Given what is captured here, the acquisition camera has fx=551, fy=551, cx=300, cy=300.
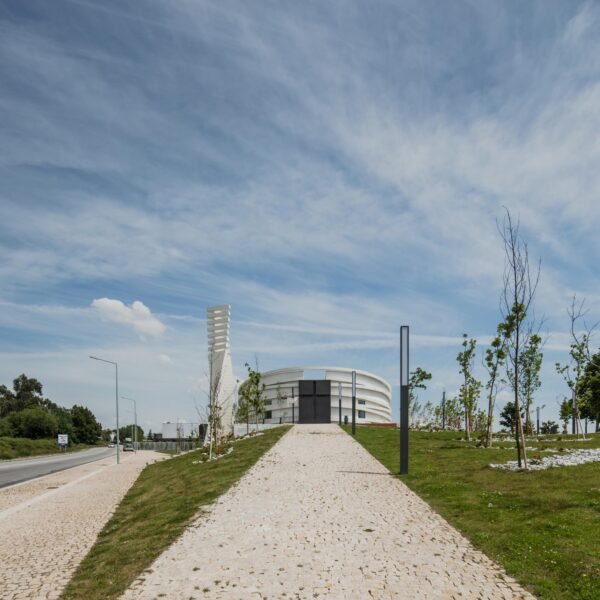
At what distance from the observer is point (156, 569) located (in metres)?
9.01

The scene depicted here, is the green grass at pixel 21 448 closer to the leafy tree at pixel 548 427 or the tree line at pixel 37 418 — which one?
the tree line at pixel 37 418

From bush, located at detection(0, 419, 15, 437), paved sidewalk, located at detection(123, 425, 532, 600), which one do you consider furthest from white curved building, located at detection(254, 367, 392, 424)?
paved sidewalk, located at detection(123, 425, 532, 600)

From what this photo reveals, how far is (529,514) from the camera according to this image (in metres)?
11.6

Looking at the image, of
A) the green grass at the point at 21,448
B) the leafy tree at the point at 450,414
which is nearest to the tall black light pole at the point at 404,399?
the leafy tree at the point at 450,414

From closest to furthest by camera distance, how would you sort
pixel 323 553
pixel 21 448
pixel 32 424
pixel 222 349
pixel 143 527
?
1. pixel 323 553
2. pixel 143 527
3. pixel 222 349
4. pixel 21 448
5. pixel 32 424

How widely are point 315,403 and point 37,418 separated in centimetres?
5884

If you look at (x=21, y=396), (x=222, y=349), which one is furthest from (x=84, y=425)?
(x=222, y=349)

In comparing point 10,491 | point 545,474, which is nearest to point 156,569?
point 545,474

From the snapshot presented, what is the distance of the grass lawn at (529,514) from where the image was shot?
8.21 meters

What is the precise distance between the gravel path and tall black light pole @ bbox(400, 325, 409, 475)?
9592mm

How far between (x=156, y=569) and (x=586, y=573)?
6617mm

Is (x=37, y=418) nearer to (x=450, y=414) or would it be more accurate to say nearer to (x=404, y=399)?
(x=450, y=414)

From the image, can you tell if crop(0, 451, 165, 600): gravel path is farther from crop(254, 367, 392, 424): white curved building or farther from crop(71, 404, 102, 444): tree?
crop(71, 404, 102, 444): tree

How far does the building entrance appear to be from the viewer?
232 feet
